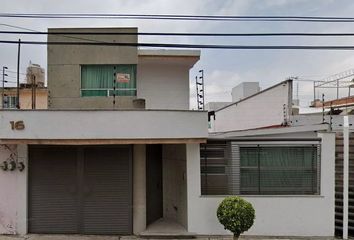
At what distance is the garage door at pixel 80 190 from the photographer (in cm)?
920

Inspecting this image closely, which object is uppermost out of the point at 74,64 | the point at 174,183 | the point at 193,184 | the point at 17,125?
the point at 74,64

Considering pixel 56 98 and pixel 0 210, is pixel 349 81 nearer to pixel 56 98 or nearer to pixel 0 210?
pixel 56 98

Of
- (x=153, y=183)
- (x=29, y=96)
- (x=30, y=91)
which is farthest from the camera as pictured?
(x=29, y=96)

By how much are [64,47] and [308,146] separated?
943 centimetres

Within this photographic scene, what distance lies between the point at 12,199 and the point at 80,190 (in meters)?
1.87

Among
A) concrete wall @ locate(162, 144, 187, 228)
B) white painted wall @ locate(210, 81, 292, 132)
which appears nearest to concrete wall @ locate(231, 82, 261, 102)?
white painted wall @ locate(210, 81, 292, 132)

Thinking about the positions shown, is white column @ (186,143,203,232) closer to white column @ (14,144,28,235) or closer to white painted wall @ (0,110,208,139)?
white painted wall @ (0,110,208,139)

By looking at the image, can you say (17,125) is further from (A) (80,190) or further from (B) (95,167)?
(A) (80,190)

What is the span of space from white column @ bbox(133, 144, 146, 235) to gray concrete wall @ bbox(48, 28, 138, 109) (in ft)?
11.5

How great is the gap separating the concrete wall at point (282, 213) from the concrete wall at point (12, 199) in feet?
15.2

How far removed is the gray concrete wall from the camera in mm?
12531

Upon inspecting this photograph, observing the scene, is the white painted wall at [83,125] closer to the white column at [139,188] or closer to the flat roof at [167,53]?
the white column at [139,188]

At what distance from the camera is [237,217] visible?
25.4 ft

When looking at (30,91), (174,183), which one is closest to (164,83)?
(174,183)
